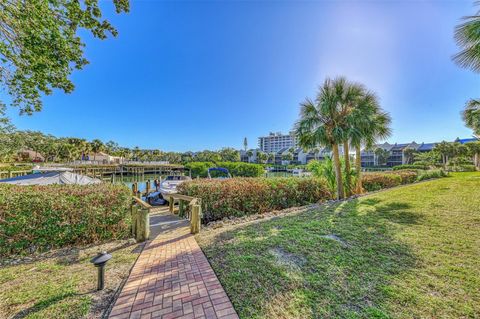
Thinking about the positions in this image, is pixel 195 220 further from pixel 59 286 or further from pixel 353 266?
pixel 353 266

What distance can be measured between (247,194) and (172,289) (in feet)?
15.4

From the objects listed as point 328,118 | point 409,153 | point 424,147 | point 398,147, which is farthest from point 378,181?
point 398,147

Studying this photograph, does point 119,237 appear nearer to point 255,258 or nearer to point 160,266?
point 160,266

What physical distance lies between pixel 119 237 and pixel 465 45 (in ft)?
31.5

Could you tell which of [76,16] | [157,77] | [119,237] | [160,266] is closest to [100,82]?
[157,77]

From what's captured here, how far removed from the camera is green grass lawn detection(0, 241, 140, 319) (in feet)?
7.61

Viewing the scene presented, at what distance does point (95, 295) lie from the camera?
263 centimetres

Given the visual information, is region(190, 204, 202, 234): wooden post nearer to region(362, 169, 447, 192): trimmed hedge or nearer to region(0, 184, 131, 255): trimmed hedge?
region(0, 184, 131, 255): trimmed hedge

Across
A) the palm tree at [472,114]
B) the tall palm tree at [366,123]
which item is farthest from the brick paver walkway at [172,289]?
the palm tree at [472,114]

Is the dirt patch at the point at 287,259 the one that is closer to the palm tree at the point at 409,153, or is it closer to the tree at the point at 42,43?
the tree at the point at 42,43

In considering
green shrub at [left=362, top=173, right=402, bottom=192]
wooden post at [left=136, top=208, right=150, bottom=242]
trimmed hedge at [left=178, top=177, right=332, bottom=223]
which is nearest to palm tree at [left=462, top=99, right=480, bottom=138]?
green shrub at [left=362, top=173, right=402, bottom=192]

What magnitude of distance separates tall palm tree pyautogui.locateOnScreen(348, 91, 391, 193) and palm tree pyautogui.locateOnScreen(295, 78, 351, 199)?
1.42ft

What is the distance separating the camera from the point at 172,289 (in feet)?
8.85

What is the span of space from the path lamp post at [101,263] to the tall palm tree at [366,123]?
935 cm
